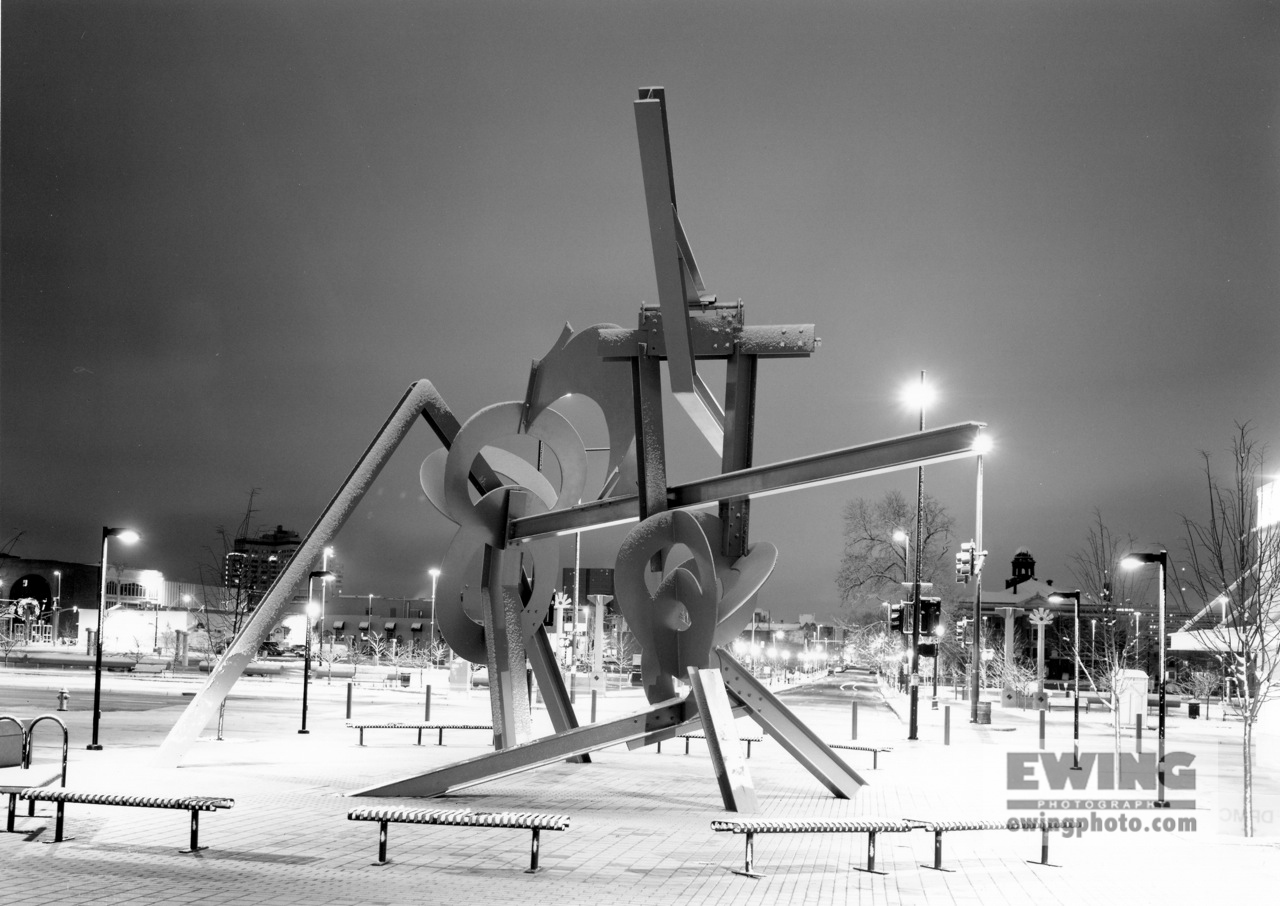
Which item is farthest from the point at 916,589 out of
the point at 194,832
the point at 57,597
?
the point at 57,597

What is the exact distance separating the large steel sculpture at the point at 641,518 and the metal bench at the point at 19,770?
3549 millimetres

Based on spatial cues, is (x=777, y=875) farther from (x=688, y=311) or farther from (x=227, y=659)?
(x=227, y=659)

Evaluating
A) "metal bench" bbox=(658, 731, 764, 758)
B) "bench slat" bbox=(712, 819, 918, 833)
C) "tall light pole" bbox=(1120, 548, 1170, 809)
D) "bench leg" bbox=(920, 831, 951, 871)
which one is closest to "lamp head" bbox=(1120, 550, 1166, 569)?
"tall light pole" bbox=(1120, 548, 1170, 809)

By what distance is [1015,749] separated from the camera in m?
26.3

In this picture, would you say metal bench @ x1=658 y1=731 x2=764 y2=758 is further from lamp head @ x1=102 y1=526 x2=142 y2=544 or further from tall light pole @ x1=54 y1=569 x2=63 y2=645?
tall light pole @ x1=54 y1=569 x2=63 y2=645

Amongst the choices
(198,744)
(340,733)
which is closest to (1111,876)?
(198,744)

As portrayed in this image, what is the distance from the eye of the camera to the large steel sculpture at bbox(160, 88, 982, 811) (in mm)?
13672

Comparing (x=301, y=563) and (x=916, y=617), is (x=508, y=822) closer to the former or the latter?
(x=301, y=563)

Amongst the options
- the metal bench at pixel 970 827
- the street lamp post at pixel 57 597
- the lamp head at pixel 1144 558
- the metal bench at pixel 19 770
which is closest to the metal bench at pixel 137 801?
the metal bench at pixel 19 770

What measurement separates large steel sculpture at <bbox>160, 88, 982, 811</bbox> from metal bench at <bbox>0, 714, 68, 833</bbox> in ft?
11.6

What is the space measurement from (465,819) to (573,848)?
1.55 meters

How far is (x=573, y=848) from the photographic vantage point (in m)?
11.0

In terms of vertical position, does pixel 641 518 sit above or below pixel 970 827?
above

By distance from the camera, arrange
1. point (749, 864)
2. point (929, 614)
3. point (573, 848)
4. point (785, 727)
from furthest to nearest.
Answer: point (929, 614) → point (785, 727) → point (573, 848) → point (749, 864)
